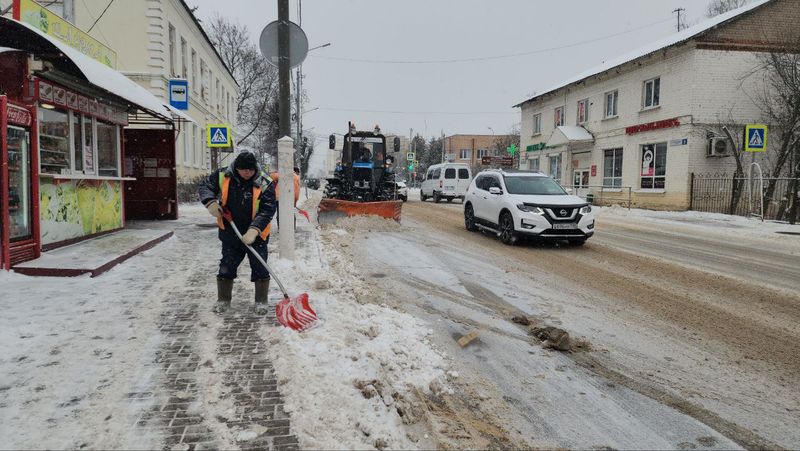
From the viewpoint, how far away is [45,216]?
7.28m

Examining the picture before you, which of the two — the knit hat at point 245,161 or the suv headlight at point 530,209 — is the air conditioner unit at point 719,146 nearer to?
the suv headlight at point 530,209

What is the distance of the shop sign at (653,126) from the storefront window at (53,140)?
76.4 ft

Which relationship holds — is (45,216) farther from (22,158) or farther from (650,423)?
(650,423)

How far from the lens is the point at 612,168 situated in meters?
28.0

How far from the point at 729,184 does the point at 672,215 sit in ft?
10.7

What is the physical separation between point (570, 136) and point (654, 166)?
631cm

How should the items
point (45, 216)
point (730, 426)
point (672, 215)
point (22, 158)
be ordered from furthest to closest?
point (672, 215) < point (45, 216) < point (22, 158) < point (730, 426)

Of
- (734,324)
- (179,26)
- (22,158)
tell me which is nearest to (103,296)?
(22,158)

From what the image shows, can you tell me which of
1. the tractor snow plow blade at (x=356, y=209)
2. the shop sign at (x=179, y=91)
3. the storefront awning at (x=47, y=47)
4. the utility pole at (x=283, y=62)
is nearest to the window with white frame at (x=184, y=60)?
the shop sign at (x=179, y=91)

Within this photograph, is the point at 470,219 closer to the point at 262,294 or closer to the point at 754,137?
the point at 262,294

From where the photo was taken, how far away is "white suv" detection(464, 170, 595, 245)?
10.5 metres

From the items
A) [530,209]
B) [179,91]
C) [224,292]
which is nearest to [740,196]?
[530,209]

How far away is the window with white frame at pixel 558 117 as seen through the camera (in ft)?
110

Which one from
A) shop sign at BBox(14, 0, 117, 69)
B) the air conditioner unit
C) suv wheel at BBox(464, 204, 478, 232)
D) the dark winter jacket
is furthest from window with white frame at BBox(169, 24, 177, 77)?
the air conditioner unit
